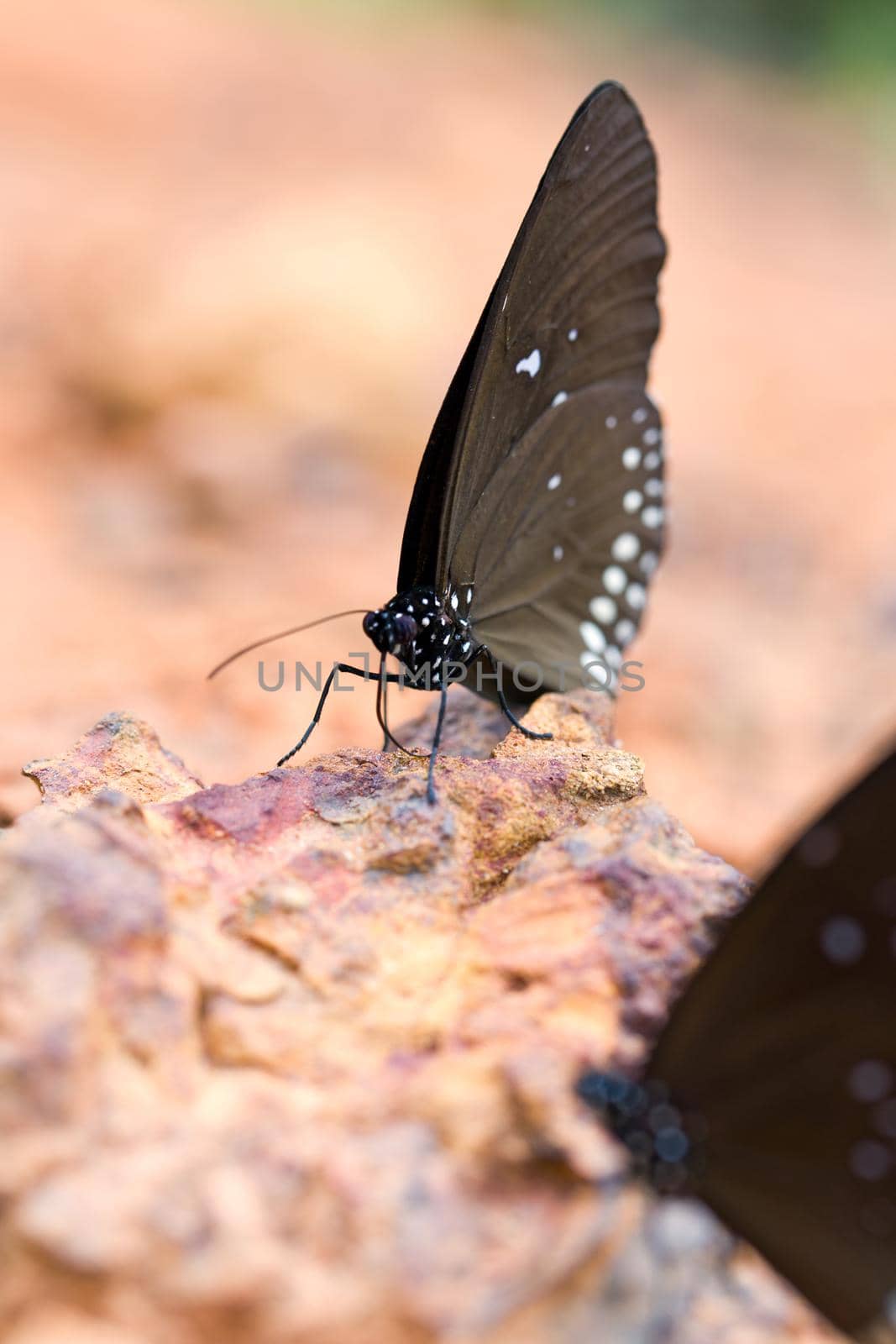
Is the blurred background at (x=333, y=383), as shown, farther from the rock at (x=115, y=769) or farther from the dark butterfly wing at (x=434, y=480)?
the dark butterfly wing at (x=434, y=480)

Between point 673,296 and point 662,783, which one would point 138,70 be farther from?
point 662,783

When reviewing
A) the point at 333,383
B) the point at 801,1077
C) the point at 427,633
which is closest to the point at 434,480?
the point at 427,633

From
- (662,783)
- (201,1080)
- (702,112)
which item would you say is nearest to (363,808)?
(201,1080)

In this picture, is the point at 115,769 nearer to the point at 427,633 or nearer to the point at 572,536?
the point at 427,633

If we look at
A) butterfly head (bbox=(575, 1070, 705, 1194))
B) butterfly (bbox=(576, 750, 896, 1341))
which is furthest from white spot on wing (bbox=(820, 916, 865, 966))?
butterfly head (bbox=(575, 1070, 705, 1194))

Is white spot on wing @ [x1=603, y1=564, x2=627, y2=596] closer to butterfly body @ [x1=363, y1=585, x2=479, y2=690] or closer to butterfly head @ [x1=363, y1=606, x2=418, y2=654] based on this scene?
butterfly body @ [x1=363, y1=585, x2=479, y2=690]

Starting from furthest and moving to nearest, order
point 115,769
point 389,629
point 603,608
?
point 603,608 → point 389,629 → point 115,769

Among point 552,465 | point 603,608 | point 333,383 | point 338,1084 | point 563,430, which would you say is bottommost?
point 338,1084
